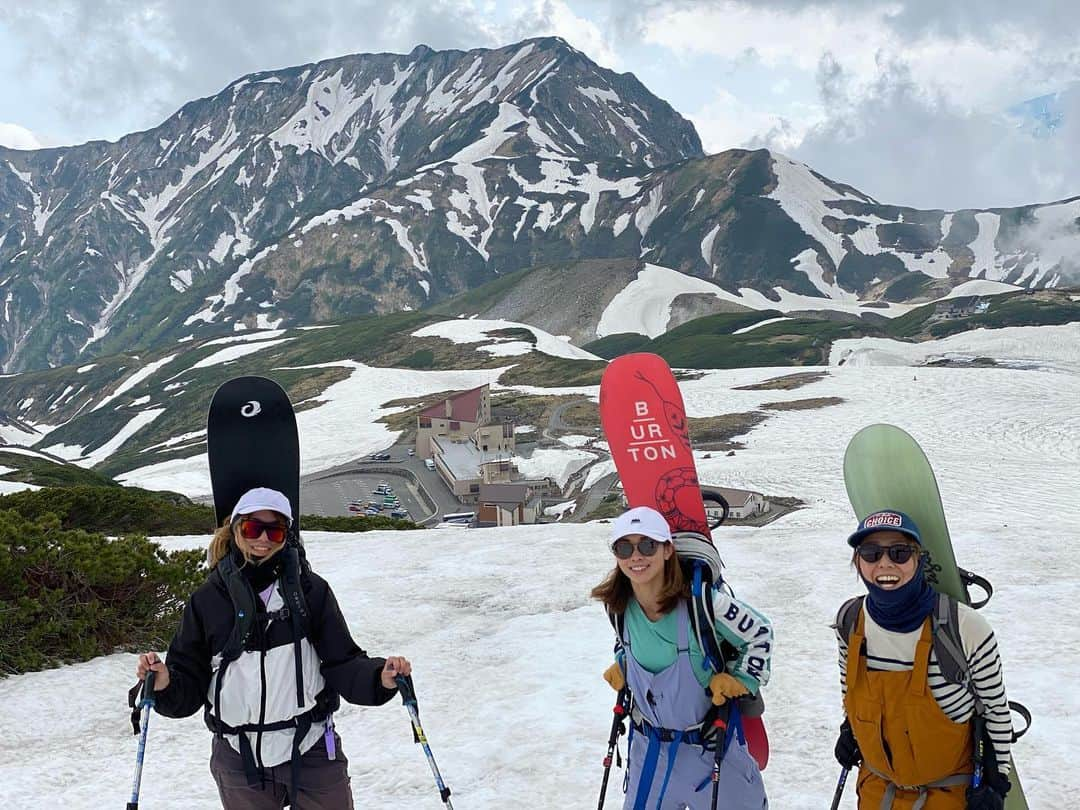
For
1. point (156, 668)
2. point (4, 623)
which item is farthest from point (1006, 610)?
point (4, 623)

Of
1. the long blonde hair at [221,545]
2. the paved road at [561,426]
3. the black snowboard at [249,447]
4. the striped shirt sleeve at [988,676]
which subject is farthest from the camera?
the paved road at [561,426]

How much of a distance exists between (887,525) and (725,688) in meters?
1.23

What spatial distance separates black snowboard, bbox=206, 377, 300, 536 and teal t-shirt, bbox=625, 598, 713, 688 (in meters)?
2.87

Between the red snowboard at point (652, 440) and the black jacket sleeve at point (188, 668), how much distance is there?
2.90 metres

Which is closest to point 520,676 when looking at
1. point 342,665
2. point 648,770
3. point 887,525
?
point 648,770

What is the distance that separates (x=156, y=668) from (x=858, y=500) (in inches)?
174

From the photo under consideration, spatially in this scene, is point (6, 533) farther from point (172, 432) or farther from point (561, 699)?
point (172, 432)

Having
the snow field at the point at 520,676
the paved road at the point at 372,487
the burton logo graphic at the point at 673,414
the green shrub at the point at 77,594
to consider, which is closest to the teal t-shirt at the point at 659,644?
the burton logo graphic at the point at 673,414

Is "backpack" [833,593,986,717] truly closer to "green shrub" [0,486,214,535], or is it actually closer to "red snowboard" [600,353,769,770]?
"red snowboard" [600,353,769,770]

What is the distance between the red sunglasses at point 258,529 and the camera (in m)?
4.52

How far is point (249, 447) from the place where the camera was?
6.10 metres

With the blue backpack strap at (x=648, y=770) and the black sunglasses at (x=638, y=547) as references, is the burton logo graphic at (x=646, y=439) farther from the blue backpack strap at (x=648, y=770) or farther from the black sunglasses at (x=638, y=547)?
the blue backpack strap at (x=648, y=770)

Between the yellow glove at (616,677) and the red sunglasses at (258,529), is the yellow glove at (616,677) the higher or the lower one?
the lower one

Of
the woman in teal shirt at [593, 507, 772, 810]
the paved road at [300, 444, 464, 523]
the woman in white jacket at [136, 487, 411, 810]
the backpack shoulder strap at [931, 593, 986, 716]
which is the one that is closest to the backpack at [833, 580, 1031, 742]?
the backpack shoulder strap at [931, 593, 986, 716]
